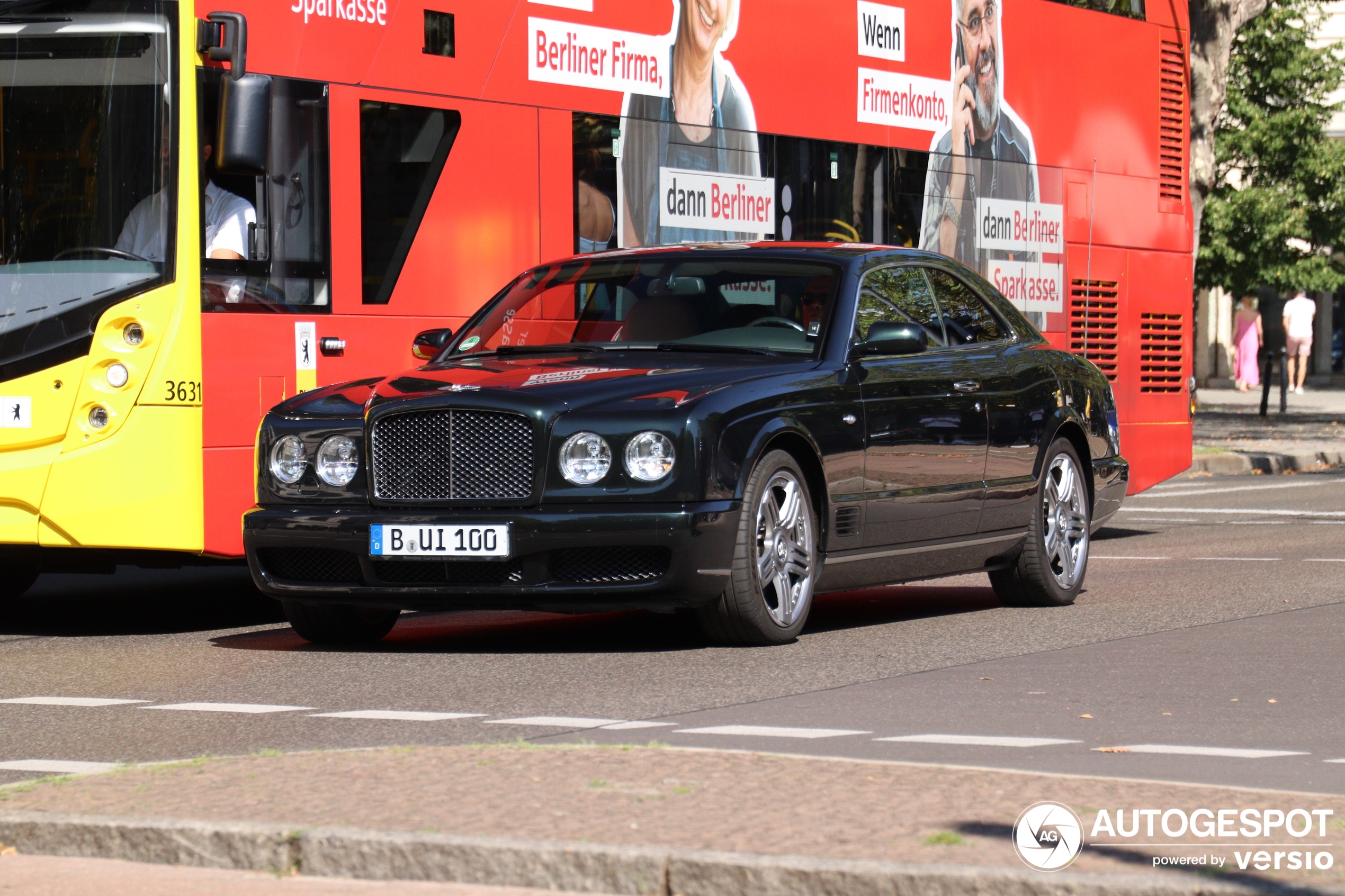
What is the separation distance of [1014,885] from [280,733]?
10.6ft

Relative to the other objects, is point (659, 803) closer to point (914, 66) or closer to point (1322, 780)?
point (1322, 780)

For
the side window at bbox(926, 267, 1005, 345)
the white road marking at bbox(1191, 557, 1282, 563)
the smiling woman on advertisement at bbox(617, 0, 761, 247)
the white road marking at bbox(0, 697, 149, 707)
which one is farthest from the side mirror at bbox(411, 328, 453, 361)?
the white road marking at bbox(1191, 557, 1282, 563)

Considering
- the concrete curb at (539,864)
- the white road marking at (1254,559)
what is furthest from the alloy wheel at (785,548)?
the white road marking at (1254,559)

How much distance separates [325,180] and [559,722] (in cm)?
404

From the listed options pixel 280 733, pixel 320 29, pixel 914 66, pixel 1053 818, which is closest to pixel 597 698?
pixel 280 733

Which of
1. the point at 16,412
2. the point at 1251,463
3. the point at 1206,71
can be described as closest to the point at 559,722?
the point at 16,412

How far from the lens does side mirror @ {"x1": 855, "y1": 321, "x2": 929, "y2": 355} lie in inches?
368

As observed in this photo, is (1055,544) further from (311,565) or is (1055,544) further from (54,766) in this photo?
(54,766)

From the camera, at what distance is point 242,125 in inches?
373

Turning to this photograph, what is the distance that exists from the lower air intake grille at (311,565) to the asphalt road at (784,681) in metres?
0.33

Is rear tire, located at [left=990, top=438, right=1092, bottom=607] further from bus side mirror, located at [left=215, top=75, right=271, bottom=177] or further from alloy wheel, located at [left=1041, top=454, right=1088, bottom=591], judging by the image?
bus side mirror, located at [left=215, top=75, right=271, bottom=177]

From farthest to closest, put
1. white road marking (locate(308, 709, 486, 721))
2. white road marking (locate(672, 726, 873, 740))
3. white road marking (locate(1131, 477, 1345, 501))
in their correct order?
white road marking (locate(1131, 477, 1345, 501)) < white road marking (locate(308, 709, 486, 721)) < white road marking (locate(672, 726, 873, 740))

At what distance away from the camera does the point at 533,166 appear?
11.2 metres

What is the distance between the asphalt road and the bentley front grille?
671mm
